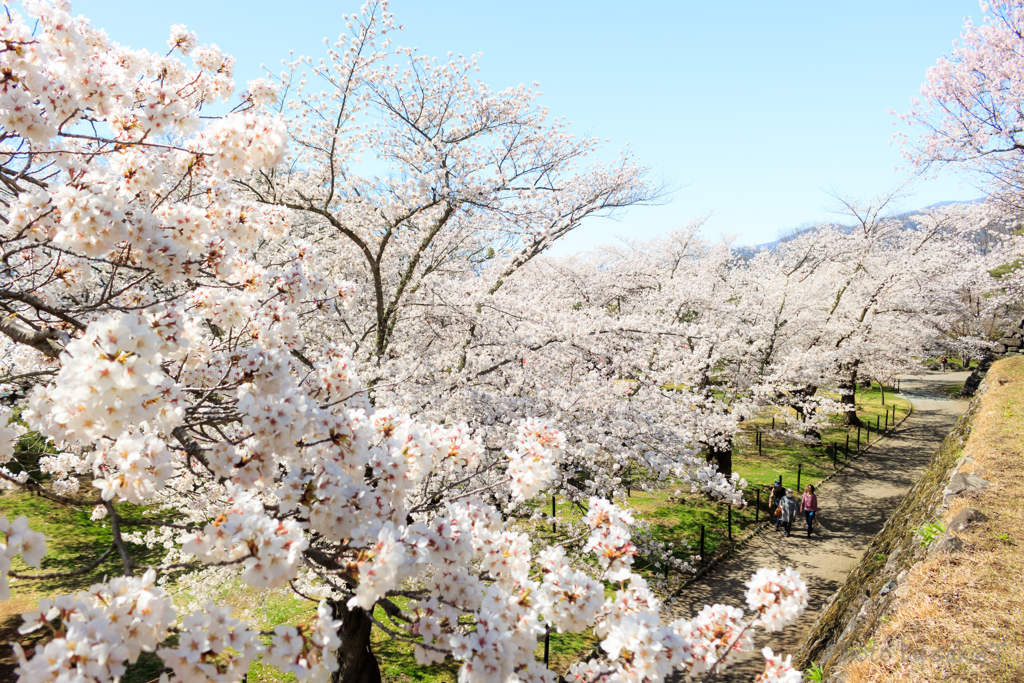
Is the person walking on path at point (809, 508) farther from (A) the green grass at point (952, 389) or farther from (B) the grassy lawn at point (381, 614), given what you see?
(A) the green grass at point (952, 389)

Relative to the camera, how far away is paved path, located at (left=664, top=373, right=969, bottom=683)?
9055 mm

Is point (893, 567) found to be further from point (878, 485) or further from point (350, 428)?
point (878, 485)

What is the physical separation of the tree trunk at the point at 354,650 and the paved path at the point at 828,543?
18.1ft

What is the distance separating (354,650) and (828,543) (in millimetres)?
12123

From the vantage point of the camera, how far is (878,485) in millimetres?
16656

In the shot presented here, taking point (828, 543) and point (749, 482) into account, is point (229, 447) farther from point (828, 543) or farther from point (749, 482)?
point (749, 482)

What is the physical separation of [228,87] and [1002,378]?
69.2ft

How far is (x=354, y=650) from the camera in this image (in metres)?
6.06

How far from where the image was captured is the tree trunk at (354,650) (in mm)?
5992

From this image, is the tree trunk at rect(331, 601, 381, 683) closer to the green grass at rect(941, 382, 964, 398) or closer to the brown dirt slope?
the brown dirt slope

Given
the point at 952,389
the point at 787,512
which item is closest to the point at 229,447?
the point at 787,512

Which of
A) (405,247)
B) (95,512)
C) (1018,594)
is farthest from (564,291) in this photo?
(95,512)

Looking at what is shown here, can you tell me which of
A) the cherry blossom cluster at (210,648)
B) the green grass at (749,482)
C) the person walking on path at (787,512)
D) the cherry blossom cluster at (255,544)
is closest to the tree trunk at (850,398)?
the green grass at (749,482)

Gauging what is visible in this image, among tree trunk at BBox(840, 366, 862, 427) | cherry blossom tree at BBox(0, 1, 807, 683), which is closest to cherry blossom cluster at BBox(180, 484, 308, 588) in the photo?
cherry blossom tree at BBox(0, 1, 807, 683)
